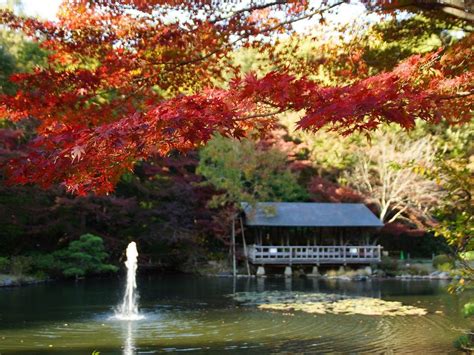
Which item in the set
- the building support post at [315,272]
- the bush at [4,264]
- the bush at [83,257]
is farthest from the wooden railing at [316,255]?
the bush at [4,264]

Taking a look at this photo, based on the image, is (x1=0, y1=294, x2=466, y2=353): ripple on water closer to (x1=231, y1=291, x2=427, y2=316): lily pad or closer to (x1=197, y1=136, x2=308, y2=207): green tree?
(x1=231, y1=291, x2=427, y2=316): lily pad

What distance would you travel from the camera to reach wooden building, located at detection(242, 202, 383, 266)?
22734mm

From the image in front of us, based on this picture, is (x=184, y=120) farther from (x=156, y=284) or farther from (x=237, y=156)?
(x=237, y=156)

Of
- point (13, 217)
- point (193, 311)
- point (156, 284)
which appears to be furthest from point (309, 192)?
point (193, 311)

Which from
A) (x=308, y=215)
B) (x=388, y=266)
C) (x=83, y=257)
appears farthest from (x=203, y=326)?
(x=388, y=266)

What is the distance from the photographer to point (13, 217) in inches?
755

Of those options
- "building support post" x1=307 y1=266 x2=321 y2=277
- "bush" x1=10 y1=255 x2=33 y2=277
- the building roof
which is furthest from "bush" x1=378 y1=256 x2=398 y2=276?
"bush" x1=10 y1=255 x2=33 y2=277

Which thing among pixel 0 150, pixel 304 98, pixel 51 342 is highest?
pixel 0 150

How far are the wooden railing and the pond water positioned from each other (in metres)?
6.60

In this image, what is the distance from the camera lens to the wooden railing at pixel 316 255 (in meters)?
22.7

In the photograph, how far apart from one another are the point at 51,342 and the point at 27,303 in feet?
16.4

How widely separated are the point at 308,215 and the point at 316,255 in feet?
5.57

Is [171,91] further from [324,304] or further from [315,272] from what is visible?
[315,272]

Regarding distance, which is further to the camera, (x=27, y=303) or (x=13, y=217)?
(x=13, y=217)
